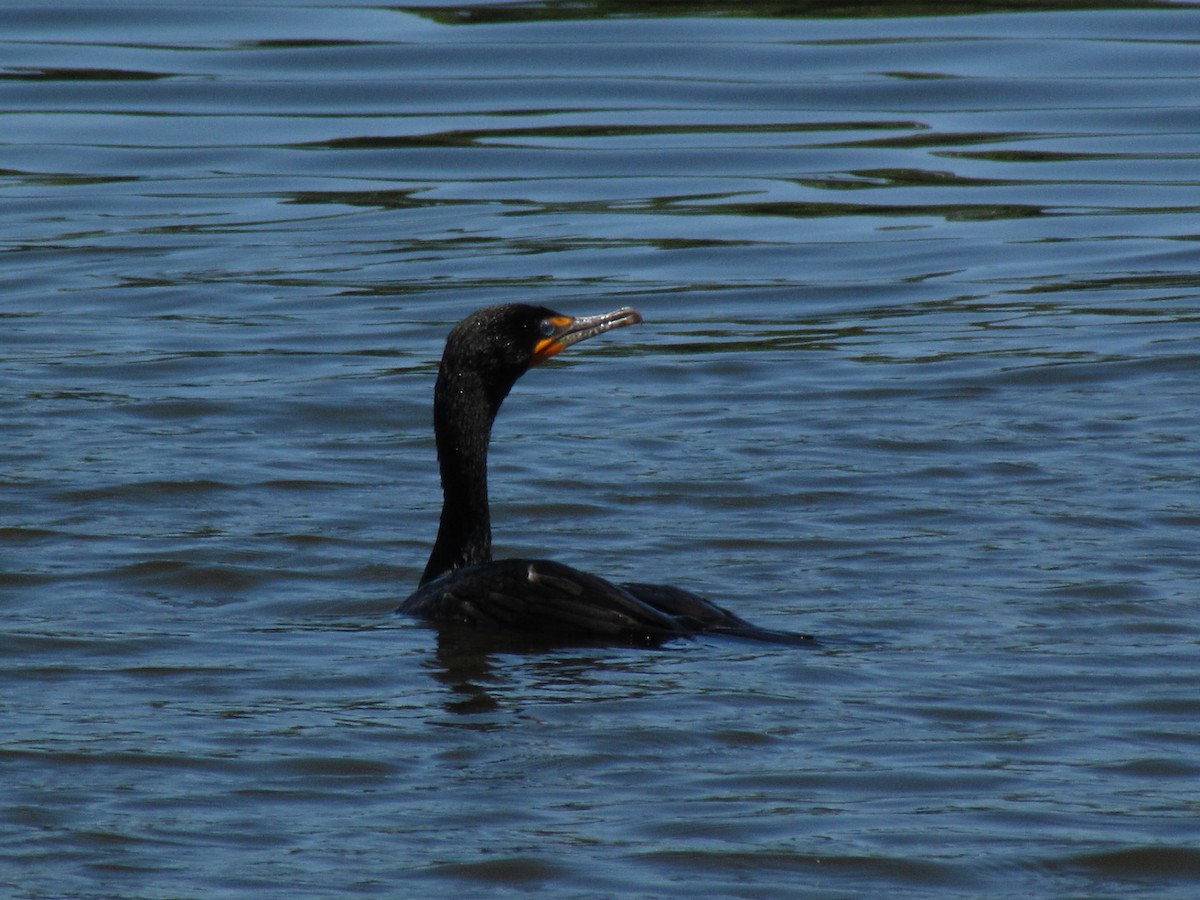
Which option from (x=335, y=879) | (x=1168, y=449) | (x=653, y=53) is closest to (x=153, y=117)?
(x=653, y=53)

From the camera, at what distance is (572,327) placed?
343 inches

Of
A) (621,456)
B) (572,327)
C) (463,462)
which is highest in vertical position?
(572,327)

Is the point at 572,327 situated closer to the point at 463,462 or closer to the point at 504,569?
the point at 463,462

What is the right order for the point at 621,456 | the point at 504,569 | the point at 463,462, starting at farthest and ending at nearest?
the point at 621,456 → the point at 463,462 → the point at 504,569

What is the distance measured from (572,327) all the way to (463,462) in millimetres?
635

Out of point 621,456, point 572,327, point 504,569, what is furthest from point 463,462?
point 621,456

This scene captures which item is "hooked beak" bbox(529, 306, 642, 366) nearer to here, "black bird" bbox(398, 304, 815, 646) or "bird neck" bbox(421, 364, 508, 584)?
"black bird" bbox(398, 304, 815, 646)

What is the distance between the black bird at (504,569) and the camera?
7547mm

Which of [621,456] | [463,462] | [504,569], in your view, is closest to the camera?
[504,569]

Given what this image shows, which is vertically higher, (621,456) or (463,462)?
(463,462)

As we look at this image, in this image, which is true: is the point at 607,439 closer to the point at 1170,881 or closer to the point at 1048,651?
the point at 1048,651

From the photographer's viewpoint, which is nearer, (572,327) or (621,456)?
(572,327)

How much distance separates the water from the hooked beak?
0.87 metres

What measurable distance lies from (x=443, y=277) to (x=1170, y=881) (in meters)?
9.99
